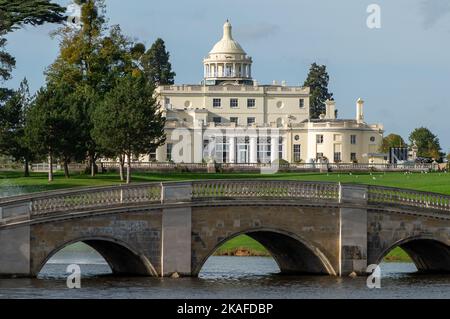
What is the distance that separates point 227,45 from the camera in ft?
598

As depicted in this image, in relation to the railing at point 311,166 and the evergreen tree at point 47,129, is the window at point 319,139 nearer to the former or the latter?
the railing at point 311,166

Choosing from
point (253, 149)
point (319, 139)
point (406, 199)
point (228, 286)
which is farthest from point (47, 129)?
point (319, 139)

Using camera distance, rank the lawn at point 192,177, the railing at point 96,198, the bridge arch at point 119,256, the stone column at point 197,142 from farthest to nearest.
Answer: the stone column at point 197,142 → the lawn at point 192,177 → the bridge arch at point 119,256 → the railing at point 96,198

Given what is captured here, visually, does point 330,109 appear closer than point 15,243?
No

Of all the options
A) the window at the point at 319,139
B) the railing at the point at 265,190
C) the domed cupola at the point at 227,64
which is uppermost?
the domed cupola at the point at 227,64

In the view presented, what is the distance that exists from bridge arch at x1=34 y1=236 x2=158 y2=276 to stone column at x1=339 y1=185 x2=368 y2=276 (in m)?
8.53

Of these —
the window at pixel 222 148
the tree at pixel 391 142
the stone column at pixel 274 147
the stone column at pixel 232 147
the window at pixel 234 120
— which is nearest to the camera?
the window at pixel 222 148

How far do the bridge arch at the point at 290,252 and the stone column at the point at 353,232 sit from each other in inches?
31.2

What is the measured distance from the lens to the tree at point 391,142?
6562 inches

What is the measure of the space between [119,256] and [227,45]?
4730 inches

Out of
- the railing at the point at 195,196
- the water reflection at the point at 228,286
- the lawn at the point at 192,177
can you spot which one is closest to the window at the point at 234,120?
the lawn at the point at 192,177

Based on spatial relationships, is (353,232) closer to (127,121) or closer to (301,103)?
(127,121)
